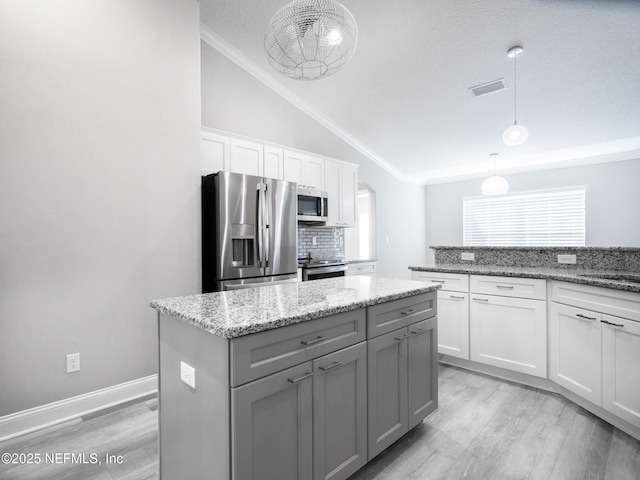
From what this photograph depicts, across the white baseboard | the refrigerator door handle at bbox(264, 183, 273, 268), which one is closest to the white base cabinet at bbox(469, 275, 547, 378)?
the refrigerator door handle at bbox(264, 183, 273, 268)

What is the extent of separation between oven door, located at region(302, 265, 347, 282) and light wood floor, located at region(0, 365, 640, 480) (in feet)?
6.49

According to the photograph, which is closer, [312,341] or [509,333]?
[312,341]

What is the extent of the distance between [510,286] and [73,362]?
128 inches

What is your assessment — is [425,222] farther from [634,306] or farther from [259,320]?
[259,320]

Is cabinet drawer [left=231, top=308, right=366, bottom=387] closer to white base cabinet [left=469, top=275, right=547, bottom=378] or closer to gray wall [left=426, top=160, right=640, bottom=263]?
white base cabinet [left=469, top=275, right=547, bottom=378]

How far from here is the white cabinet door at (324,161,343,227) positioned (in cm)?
458

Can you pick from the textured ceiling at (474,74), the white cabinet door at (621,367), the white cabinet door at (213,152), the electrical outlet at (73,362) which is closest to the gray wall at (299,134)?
the textured ceiling at (474,74)

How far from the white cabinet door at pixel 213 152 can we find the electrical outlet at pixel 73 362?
6.20ft

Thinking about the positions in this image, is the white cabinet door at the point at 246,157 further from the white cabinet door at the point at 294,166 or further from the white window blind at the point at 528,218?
the white window blind at the point at 528,218

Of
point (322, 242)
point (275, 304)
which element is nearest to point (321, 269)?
point (322, 242)

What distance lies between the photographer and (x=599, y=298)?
6.72 ft

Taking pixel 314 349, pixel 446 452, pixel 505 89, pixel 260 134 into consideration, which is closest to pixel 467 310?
pixel 446 452

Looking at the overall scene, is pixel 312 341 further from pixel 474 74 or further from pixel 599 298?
pixel 474 74

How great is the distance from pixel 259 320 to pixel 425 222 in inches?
282
